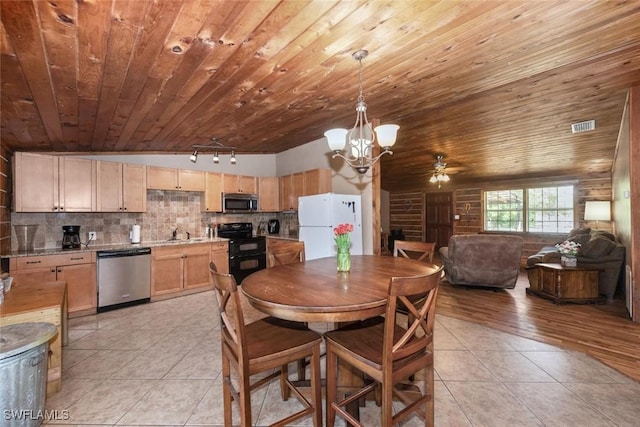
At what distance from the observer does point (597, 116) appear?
13.3ft

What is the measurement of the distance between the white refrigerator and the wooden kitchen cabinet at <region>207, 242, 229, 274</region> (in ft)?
4.87

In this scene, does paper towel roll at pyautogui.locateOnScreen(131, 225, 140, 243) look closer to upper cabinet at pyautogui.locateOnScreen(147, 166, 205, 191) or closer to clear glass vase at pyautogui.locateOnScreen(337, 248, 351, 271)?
upper cabinet at pyautogui.locateOnScreen(147, 166, 205, 191)

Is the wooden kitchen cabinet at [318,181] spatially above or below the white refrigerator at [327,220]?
above

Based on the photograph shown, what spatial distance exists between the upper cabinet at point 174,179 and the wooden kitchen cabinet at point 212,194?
9cm

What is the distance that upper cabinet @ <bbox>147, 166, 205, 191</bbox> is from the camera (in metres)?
4.40

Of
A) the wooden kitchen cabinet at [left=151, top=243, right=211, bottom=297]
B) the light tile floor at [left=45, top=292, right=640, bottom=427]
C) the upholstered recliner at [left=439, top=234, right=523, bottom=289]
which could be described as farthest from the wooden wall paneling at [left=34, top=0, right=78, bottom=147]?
the upholstered recliner at [left=439, top=234, right=523, bottom=289]

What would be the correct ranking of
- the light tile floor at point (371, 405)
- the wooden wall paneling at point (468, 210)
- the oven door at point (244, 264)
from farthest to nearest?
1. the wooden wall paneling at point (468, 210)
2. the oven door at point (244, 264)
3. the light tile floor at point (371, 405)

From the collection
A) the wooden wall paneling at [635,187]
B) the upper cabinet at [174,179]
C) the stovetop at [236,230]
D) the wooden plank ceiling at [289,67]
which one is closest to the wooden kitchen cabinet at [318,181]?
the wooden plank ceiling at [289,67]

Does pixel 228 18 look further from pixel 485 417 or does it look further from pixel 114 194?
pixel 114 194

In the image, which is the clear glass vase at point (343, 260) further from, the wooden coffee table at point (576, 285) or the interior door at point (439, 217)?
the interior door at point (439, 217)

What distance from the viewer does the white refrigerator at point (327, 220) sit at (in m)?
3.93

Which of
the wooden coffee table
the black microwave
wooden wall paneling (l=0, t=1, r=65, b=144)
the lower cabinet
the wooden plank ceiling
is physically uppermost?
the wooden plank ceiling

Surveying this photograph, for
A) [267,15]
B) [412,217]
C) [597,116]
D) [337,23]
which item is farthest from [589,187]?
[267,15]

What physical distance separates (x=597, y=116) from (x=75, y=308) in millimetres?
7610
